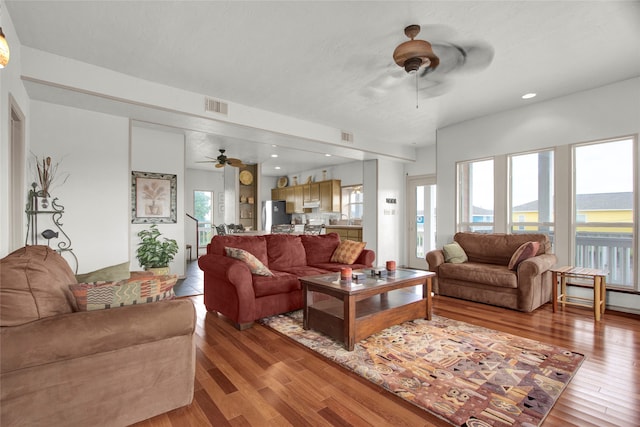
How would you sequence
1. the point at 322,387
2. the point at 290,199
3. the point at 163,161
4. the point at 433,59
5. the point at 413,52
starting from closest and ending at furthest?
the point at 322,387
the point at 413,52
the point at 433,59
the point at 163,161
the point at 290,199

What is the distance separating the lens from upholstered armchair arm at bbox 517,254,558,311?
365 cm

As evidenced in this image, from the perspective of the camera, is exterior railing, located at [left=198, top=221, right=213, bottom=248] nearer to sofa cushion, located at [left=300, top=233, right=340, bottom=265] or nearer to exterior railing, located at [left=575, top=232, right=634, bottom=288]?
sofa cushion, located at [left=300, top=233, right=340, bottom=265]

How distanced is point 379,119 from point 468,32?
2.41m

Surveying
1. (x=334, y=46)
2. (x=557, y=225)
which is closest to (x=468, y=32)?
(x=334, y=46)

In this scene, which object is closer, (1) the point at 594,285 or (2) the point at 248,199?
(1) the point at 594,285

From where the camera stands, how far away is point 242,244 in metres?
3.89

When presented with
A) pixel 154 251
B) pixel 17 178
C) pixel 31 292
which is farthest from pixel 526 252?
pixel 17 178

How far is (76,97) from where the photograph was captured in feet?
11.1

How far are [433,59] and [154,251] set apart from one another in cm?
466

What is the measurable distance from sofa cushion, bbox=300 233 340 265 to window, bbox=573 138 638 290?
3416 mm

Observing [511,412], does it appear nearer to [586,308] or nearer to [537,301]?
[537,301]

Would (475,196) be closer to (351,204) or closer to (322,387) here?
(351,204)

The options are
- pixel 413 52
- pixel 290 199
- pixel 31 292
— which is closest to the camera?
pixel 31 292

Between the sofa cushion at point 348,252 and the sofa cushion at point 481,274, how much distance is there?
4.14 ft
